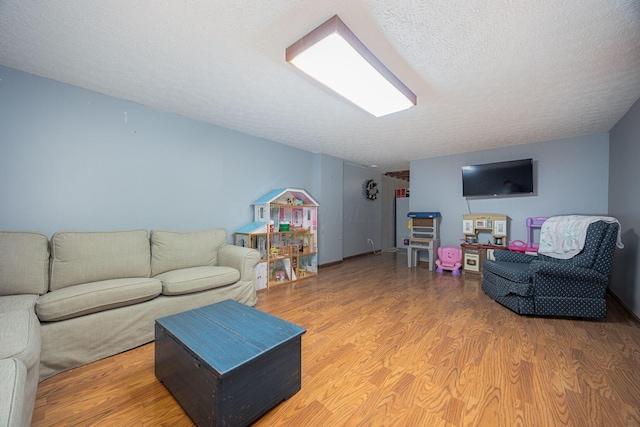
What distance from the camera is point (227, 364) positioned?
1122mm

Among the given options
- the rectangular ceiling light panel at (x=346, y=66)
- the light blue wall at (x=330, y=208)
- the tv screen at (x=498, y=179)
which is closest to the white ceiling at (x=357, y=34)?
the rectangular ceiling light panel at (x=346, y=66)

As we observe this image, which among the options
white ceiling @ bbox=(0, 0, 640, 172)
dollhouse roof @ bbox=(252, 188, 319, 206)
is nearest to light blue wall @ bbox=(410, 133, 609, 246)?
white ceiling @ bbox=(0, 0, 640, 172)

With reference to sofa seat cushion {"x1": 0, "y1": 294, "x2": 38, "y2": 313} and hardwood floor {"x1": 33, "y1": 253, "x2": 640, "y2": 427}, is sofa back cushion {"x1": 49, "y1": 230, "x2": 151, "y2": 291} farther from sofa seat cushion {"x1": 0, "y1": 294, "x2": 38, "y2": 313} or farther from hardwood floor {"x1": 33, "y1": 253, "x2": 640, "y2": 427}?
hardwood floor {"x1": 33, "y1": 253, "x2": 640, "y2": 427}

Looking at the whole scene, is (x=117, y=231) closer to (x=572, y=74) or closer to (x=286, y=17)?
(x=286, y=17)

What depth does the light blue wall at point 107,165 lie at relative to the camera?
204 cm

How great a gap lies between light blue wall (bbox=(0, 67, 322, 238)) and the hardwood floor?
142cm

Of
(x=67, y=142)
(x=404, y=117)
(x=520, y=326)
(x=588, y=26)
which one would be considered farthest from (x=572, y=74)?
(x=67, y=142)

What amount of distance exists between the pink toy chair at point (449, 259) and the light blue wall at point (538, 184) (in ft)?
1.05

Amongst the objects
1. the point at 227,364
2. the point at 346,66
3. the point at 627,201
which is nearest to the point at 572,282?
the point at 627,201

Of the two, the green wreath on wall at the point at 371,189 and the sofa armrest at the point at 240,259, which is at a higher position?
the green wreath on wall at the point at 371,189

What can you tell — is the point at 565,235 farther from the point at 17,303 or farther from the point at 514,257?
the point at 17,303

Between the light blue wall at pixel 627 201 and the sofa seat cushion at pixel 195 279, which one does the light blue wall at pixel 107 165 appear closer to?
the sofa seat cushion at pixel 195 279

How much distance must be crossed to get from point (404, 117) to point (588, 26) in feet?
5.12

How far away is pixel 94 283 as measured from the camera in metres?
1.97
